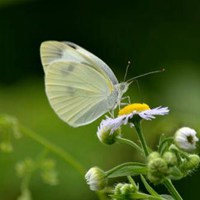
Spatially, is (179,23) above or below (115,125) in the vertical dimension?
below

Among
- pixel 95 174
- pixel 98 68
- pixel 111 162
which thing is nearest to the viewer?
pixel 95 174

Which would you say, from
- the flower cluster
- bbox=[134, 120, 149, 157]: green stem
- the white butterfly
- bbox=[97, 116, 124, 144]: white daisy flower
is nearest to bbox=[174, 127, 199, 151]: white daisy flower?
the flower cluster

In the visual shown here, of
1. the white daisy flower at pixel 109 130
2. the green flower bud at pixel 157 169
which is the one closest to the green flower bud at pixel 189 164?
the green flower bud at pixel 157 169

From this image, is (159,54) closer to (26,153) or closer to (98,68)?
(26,153)

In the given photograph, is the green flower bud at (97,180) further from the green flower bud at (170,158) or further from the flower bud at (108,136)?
the green flower bud at (170,158)

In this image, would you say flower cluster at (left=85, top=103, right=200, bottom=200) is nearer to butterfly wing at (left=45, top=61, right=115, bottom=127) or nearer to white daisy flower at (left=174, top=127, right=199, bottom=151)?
white daisy flower at (left=174, top=127, right=199, bottom=151)

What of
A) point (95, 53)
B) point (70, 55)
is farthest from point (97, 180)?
point (95, 53)

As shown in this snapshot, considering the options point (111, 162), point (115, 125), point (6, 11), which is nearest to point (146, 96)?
point (111, 162)
